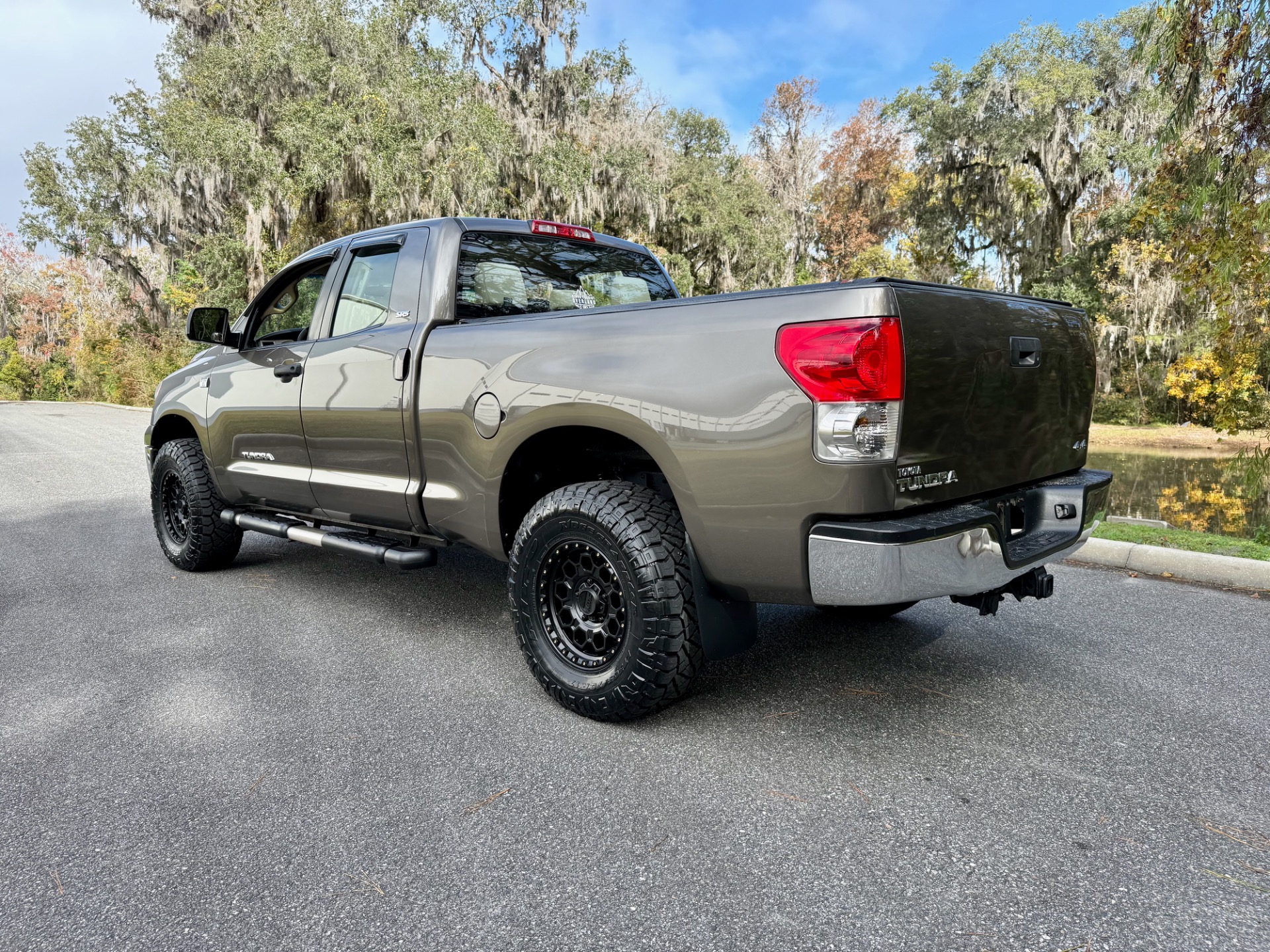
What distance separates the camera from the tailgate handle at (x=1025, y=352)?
283 centimetres

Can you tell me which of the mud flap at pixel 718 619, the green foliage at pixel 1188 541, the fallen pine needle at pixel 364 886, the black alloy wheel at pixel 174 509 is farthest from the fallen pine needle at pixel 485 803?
the green foliage at pixel 1188 541

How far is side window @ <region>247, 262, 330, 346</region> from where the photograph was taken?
4488 millimetres

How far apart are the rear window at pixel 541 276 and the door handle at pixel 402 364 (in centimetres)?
30

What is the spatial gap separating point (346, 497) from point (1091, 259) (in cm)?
2868

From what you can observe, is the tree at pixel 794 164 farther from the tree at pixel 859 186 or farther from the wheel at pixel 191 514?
the wheel at pixel 191 514

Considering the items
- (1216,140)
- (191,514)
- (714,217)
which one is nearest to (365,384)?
(191,514)

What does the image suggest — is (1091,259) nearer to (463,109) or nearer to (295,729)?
(463,109)

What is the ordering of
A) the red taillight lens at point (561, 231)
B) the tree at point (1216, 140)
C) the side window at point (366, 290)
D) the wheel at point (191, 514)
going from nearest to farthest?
the side window at point (366, 290) → the red taillight lens at point (561, 231) → the wheel at point (191, 514) → the tree at point (1216, 140)

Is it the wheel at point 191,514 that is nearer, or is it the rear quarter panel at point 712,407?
the rear quarter panel at point 712,407

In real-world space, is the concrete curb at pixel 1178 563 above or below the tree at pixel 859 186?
below

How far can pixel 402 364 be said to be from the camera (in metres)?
3.57

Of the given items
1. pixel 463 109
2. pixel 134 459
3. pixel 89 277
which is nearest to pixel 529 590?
pixel 134 459

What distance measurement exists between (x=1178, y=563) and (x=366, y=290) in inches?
200

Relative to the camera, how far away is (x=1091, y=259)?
86.2 feet
